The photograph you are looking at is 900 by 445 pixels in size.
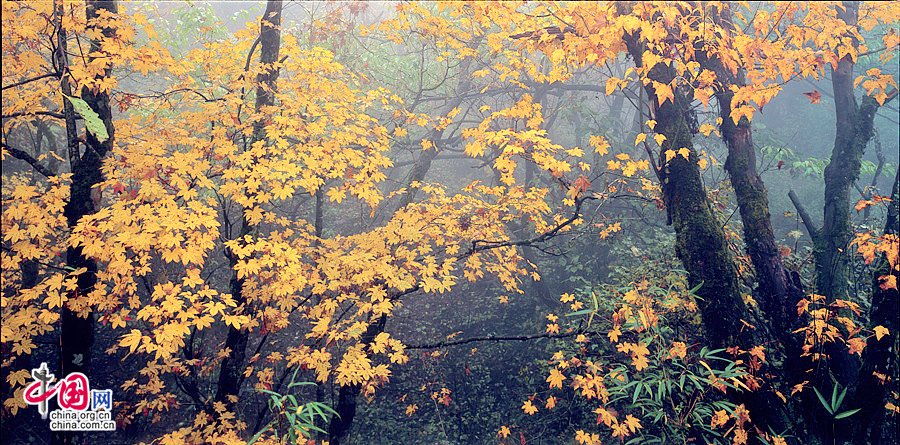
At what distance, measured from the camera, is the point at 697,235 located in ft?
15.2

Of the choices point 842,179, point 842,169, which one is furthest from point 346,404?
point 842,169

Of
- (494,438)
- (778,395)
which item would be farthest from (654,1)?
(494,438)

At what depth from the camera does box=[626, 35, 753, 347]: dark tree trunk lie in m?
4.51

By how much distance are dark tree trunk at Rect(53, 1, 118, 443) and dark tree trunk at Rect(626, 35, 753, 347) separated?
19.5 ft

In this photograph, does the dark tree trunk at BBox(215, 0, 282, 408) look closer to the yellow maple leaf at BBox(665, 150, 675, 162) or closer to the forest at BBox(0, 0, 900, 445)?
the forest at BBox(0, 0, 900, 445)

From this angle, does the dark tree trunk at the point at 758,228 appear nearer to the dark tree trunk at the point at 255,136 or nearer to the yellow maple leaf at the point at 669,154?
the yellow maple leaf at the point at 669,154

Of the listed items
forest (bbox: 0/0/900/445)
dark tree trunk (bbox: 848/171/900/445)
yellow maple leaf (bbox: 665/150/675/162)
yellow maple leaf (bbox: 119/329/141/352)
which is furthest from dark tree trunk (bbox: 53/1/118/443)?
dark tree trunk (bbox: 848/171/900/445)

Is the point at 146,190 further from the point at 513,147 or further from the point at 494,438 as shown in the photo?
the point at 494,438

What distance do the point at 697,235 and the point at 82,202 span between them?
6.88 meters

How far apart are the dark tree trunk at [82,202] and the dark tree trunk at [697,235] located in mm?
5944

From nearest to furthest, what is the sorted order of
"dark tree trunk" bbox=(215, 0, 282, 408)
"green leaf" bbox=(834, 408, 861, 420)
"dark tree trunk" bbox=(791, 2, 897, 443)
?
"green leaf" bbox=(834, 408, 861, 420)
"dark tree trunk" bbox=(215, 0, 282, 408)
"dark tree trunk" bbox=(791, 2, 897, 443)

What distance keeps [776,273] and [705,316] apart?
1371 millimetres

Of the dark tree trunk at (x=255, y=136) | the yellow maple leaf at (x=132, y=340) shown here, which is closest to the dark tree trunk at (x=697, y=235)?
the dark tree trunk at (x=255, y=136)

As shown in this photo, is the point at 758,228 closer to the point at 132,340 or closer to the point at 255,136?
the point at 255,136
